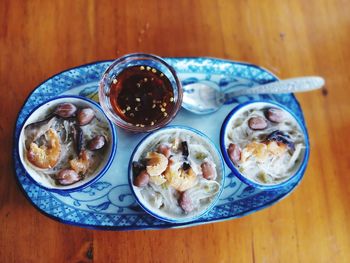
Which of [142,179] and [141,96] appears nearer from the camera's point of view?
[142,179]

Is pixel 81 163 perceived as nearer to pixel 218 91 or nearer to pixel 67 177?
pixel 67 177

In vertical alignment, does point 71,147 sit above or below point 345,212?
above

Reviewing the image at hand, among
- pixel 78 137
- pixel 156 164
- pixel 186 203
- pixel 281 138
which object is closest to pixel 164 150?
pixel 156 164

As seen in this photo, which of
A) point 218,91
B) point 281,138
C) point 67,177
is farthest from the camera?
point 218,91

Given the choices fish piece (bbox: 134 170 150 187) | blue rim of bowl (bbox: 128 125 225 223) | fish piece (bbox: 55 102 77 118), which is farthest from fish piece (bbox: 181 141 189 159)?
fish piece (bbox: 55 102 77 118)

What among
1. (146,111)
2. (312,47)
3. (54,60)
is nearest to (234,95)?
(146,111)

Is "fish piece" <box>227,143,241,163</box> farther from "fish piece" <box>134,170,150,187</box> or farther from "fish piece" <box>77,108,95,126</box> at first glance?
"fish piece" <box>77,108,95,126</box>

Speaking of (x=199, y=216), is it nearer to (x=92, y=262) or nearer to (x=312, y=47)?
(x=92, y=262)

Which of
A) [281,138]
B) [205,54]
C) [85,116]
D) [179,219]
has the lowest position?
[179,219]
